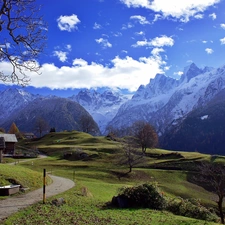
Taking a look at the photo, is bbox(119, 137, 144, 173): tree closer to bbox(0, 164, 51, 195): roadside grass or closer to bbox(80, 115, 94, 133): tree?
bbox(0, 164, 51, 195): roadside grass

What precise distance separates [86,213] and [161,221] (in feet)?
15.5

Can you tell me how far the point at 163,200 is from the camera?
875 inches

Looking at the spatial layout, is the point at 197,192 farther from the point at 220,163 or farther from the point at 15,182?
the point at 15,182

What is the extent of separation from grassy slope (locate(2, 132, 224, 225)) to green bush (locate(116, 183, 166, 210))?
1.71 m

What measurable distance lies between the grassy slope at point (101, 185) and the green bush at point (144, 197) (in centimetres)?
171

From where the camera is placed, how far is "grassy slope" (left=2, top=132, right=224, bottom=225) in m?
16.4

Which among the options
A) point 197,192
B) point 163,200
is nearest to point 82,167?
point 197,192

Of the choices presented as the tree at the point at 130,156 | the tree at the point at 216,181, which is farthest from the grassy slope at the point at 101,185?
the tree at the point at 216,181

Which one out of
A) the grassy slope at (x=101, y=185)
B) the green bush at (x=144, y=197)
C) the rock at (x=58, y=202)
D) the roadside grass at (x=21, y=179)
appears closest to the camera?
the grassy slope at (x=101, y=185)

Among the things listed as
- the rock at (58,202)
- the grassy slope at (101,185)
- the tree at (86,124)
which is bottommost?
the grassy slope at (101,185)

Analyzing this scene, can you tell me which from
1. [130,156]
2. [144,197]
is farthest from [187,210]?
[130,156]

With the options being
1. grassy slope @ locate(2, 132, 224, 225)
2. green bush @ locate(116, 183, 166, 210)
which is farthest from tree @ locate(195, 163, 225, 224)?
green bush @ locate(116, 183, 166, 210)

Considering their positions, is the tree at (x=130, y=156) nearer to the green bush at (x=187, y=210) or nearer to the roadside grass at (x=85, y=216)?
the green bush at (x=187, y=210)

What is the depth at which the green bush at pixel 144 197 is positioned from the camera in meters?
21.6
